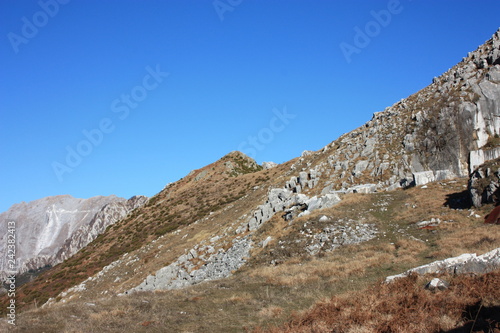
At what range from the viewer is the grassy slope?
12461mm

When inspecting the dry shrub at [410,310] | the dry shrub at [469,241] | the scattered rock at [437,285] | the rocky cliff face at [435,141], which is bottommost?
the dry shrub at [469,241]

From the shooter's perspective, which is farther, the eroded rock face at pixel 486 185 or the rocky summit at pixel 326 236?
the eroded rock face at pixel 486 185

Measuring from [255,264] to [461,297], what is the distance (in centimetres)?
1721

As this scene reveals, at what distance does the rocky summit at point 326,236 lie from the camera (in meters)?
13.8

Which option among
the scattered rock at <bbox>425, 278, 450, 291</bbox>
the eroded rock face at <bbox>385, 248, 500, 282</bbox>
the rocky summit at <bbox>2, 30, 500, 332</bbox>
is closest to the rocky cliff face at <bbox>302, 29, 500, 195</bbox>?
the rocky summit at <bbox>2, 30, 500, 332</bbox>

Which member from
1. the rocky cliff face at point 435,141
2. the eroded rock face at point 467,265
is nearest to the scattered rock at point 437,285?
the eroded rock face at point 467,265

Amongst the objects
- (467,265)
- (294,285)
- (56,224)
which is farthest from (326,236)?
(56,224)

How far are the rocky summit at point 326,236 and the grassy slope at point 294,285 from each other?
4.0 inches

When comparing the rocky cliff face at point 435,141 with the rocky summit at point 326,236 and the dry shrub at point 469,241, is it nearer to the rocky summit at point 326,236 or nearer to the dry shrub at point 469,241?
the rocky summit at point 326,236

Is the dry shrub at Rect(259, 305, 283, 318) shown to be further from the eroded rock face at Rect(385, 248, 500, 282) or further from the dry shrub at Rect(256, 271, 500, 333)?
the eroded rock face at Rect(385, 248, 500, 282)

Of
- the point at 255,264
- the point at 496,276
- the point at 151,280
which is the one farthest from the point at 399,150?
the point at 496,276

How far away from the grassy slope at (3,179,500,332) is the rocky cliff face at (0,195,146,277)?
293 feet

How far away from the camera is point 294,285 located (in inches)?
687

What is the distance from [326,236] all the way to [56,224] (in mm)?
143992
